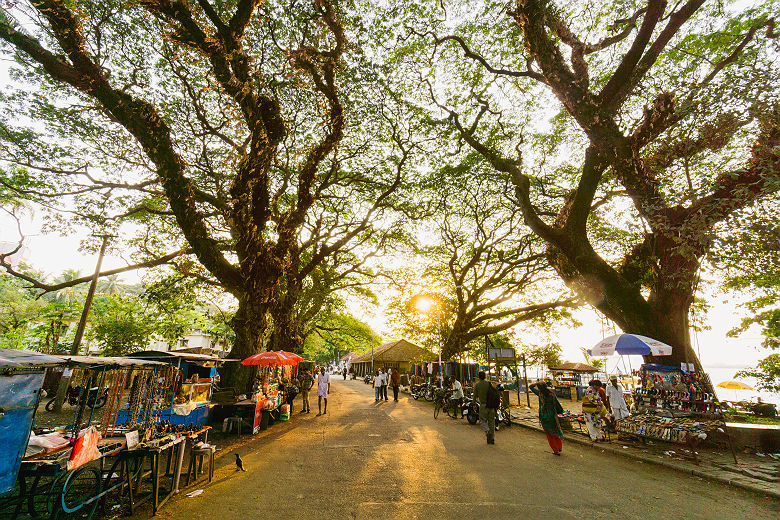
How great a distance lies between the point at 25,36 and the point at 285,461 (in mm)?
11545

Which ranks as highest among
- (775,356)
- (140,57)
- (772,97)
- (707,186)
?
(140,57)

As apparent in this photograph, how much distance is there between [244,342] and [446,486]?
8704 mm

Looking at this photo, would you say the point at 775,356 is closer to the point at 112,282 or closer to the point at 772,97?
the point at 772,97

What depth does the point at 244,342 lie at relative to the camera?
11.4 meters

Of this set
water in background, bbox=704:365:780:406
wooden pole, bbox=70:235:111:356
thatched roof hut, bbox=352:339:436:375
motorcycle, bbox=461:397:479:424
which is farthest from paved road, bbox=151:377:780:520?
thatched roof hut, bbox=352:339:436:375

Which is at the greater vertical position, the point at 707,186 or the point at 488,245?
the point at 488,245

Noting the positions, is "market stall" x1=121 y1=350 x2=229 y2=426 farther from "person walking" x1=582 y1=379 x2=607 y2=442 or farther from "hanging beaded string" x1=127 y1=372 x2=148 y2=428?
"person walking" x1=582 y1=379 x2=607 y2=442

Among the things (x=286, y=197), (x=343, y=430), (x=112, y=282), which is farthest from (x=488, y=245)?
(x=112, y=282)

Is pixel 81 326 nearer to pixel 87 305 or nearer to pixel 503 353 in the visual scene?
pixel 87 305

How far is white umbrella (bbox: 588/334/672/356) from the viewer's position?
8547mm

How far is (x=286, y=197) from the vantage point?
16297 millimetres

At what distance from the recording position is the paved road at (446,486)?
4.34 m

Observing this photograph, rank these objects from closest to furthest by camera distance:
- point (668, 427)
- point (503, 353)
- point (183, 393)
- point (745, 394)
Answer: point (668, 427), point (183, 393), point (503, 353), point (745, 394)

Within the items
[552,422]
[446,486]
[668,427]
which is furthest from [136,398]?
[668,427]
